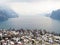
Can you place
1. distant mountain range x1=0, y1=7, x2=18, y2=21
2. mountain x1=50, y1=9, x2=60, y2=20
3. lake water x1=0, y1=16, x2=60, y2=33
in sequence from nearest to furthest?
lake water x1=0, y1=16, x2=60, y2=33 < distant mountain range x1=0, y1=7, x2=18, y2=21 < mountain x1=50, y1=9, x2=60, y2=20

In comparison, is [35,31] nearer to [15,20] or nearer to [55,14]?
[15,20]

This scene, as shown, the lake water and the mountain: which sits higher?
the mountain

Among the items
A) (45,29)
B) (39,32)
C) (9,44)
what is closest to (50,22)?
(45,29)

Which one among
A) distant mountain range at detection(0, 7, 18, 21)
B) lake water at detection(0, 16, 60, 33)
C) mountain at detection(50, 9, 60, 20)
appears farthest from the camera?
mountain at detection(50, 9, 60, 20)

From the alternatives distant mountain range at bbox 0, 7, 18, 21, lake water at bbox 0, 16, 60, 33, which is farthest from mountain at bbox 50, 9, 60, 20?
distant mountain range at bbox 0, 7, 18, 21

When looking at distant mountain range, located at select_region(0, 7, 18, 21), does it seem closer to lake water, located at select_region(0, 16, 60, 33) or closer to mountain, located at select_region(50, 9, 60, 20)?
lake water, located at select_region(0, 16, 60, 33)

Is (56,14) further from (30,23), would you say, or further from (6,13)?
(6,13)

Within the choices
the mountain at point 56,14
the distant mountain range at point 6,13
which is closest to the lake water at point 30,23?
the distant mountain range at point 6,13
